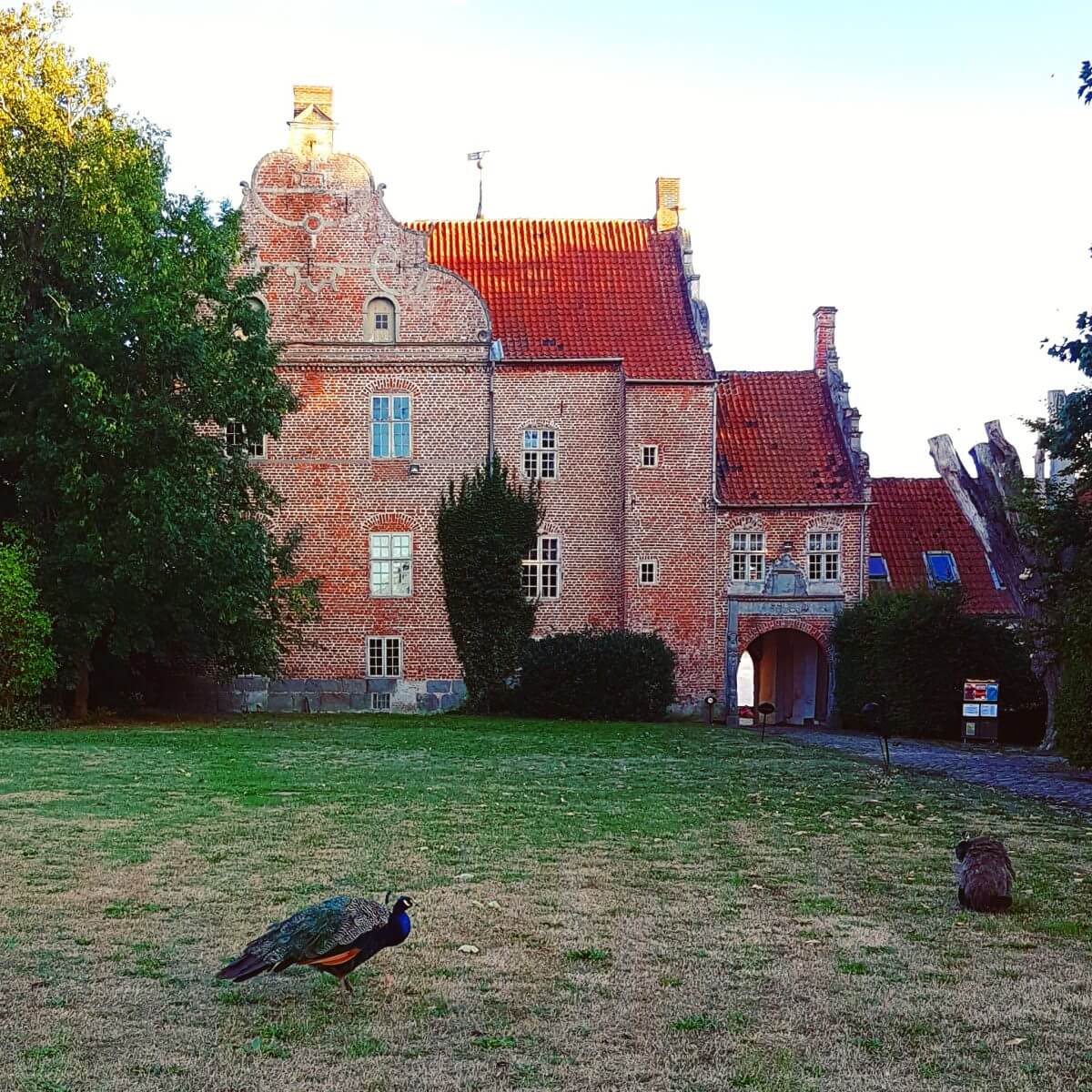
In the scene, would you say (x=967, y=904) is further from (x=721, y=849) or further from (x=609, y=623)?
(x=609, y=623)

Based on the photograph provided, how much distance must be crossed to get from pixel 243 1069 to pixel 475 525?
1181 inches

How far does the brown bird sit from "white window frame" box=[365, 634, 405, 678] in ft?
89.3

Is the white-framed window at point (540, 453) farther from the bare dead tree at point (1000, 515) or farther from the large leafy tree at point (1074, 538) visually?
the large leafy tree at point (1074, 538)

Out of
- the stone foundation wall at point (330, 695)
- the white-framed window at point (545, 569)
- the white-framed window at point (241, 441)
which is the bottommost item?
the stone foundation wall at point (330, 695)

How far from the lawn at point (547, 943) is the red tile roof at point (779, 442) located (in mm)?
21107

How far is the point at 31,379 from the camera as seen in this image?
92.4 feet

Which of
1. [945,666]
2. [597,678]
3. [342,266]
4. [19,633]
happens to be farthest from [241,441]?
[945,666]

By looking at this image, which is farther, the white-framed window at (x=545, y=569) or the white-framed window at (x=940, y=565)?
the white-framed window at (x=940, y=565)

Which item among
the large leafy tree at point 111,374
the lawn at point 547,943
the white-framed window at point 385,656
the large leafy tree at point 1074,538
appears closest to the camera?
the lawn at point 547,943

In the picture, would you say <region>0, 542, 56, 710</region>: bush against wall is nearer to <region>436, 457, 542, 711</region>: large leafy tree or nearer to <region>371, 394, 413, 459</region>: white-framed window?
<region>371, 394, 413, 459</region>: white-framed window

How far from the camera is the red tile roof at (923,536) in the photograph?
40250 mm

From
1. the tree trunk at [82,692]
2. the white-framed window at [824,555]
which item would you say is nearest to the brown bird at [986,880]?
the tree trunk at [82,692]

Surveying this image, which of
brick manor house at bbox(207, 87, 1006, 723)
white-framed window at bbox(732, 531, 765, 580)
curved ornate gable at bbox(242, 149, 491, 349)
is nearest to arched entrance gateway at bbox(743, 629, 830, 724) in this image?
white-framed window at bbox(732, 531, 765, 580)

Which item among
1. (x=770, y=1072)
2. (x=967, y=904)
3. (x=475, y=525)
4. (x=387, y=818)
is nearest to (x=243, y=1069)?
(x=770, y=1072)
